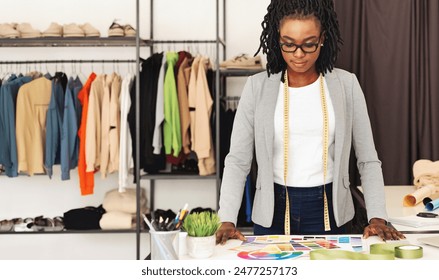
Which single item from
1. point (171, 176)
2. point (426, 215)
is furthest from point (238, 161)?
point (171, 176)

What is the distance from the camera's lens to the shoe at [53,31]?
13.5 feet

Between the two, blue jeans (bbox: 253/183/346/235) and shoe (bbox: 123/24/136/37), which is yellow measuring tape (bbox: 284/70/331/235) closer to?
blue jeans (bbox: 253/183/346/235)

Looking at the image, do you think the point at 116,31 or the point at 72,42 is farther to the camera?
the point at 72,42

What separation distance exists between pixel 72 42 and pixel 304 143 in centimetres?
271

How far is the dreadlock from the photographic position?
1959mm

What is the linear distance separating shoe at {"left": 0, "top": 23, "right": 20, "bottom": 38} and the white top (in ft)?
8.96

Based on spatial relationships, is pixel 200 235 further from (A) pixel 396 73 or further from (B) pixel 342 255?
(A) pixel 396 73

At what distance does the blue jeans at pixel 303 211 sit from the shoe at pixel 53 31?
8.63 feet

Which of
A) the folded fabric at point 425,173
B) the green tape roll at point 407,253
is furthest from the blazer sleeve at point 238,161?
the folded fabric at point 425,173

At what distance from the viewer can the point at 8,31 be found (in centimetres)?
414

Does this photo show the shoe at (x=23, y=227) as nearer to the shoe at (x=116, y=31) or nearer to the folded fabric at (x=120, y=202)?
the folded fabric at (x=120, y=202)

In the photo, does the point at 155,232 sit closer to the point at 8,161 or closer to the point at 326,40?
the point at 326,40

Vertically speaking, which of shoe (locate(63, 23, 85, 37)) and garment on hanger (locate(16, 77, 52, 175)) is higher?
shoe (locate(63, 23, 85, 37))

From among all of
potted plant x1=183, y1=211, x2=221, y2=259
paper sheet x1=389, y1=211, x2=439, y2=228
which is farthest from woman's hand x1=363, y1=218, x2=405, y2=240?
potted plant x1=183, y1=211, x2=221, y2=259
